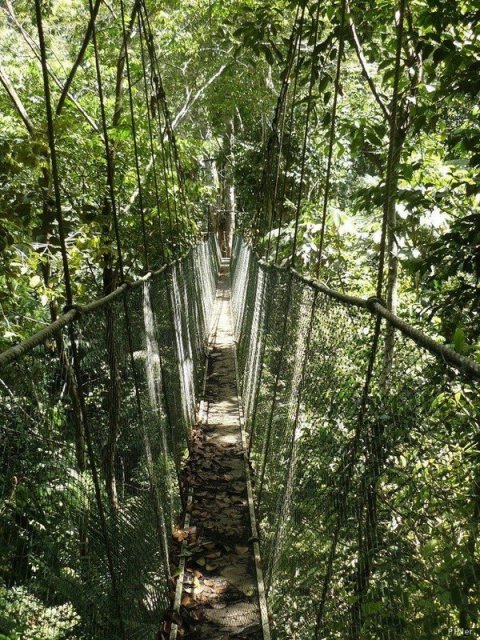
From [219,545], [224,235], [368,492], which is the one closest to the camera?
[368,492]

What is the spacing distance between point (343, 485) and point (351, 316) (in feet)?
1.48

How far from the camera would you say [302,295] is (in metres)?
2.19

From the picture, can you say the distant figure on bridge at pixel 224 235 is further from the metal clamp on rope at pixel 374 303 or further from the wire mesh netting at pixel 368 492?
the metal clamp on rope at pixel 374 303

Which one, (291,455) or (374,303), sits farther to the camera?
(291,455)

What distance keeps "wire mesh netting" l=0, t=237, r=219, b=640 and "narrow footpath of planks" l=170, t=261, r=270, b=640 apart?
0.13 metres

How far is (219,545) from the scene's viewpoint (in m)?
2.57

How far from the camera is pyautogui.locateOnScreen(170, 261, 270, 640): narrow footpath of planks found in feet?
6.85

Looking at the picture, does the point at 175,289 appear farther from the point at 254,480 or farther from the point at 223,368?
the point at 223,368

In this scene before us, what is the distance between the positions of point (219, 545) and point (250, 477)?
693 mm

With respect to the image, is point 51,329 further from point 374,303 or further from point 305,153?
point 305,153

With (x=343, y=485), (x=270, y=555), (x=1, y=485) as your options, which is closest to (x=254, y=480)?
(x=270, y=555)

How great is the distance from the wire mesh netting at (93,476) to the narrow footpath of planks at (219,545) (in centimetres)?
13

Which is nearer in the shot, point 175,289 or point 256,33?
point 256,33

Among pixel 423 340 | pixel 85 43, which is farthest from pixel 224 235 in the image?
pixel 423 340
